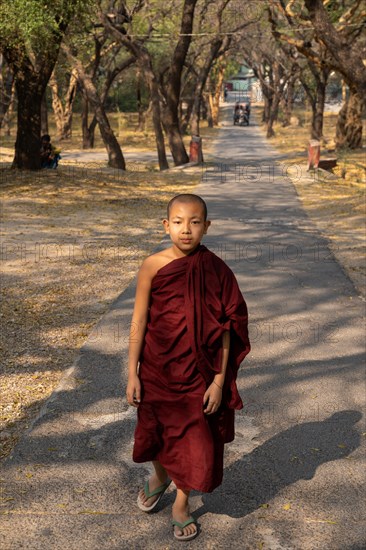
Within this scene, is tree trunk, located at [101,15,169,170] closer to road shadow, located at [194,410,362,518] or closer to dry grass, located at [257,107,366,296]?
dry grass, located at [257,107,366,296]

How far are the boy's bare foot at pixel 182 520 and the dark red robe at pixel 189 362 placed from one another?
0.42ft

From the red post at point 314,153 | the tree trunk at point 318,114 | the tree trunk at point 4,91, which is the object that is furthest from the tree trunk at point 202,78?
the red post at point 314,153

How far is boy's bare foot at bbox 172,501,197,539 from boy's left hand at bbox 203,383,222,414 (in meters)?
0.47

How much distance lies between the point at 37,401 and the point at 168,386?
1772 millimetres

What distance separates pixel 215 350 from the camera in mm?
3199

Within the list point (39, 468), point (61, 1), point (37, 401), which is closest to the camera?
point (39, 468)

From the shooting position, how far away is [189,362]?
316cm

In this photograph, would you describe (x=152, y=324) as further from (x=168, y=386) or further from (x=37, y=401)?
(x=37, y=401)

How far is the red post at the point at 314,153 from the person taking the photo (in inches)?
810

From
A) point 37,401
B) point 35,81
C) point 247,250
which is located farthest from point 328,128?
point 37,401

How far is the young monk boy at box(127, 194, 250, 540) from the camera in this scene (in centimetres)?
313

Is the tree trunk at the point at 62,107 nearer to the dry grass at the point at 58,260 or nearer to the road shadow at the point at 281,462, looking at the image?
the dry grass at the point at 58,260

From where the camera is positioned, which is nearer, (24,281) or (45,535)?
(45,535)

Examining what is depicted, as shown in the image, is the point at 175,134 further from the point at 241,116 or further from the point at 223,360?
the point at 241,116
